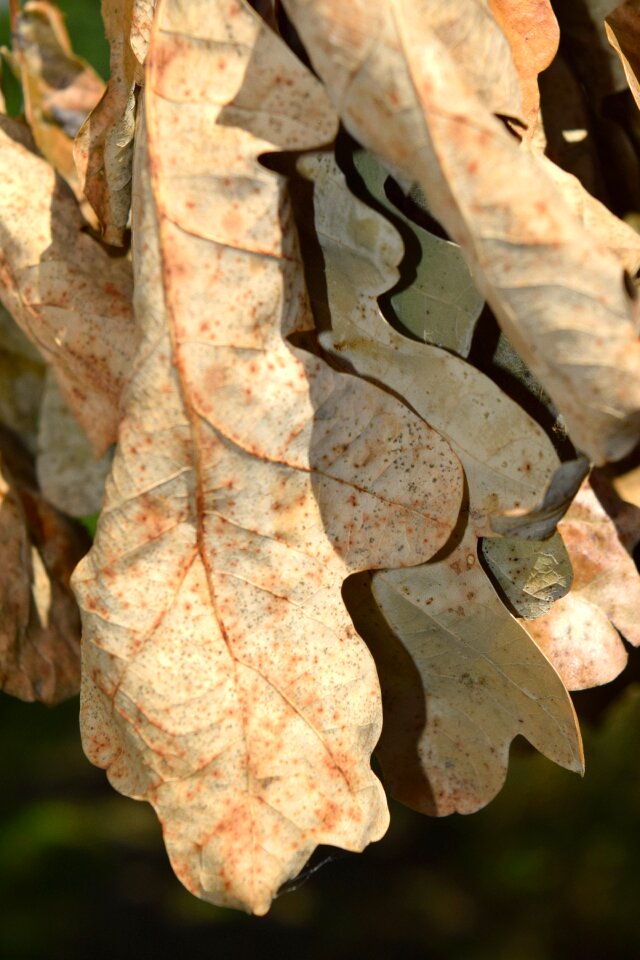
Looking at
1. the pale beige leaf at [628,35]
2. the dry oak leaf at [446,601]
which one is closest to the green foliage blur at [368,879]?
the dry oak leaf at [446,601]

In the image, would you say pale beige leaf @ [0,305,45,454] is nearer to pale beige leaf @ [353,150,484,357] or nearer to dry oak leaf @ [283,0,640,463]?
pale beige leaf @ [353,150,484,357]

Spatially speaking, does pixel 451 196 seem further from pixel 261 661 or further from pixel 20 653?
pixel 20 653

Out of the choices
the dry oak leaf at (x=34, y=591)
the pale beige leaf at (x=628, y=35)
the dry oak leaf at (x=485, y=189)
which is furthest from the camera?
the dry oak leaf at (x=34, y=591)

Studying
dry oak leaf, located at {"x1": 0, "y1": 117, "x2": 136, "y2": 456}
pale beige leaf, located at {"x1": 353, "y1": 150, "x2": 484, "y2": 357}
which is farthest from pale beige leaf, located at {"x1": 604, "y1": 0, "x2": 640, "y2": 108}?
dry oak leaf, located at {"x1": 0, "y1": 117, "x2": 136, "y2": 456}

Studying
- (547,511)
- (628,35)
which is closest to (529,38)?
(628,35)

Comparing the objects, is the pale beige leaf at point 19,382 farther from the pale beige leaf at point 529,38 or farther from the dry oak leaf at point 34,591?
the pale beige leaf at point 529,38
